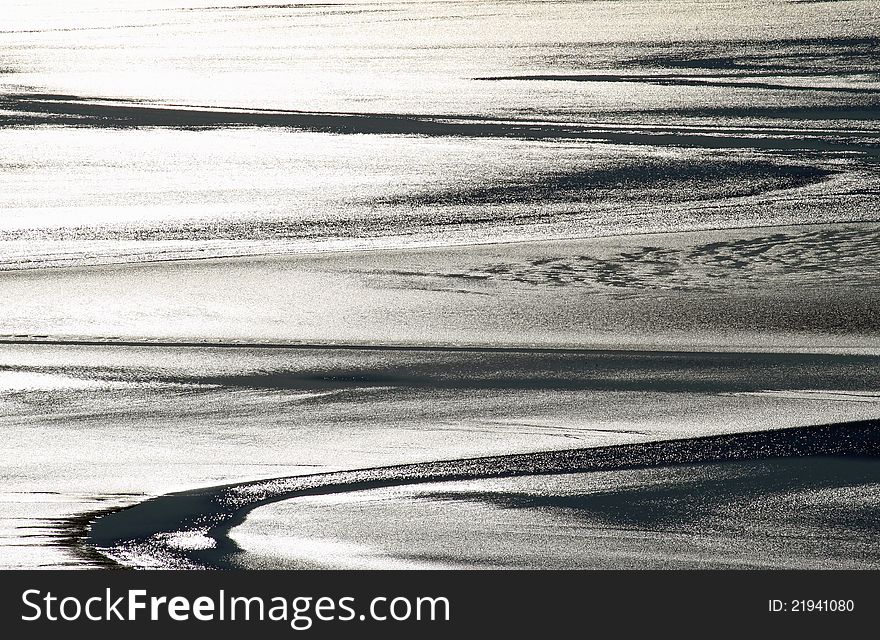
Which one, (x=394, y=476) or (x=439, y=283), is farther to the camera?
(x=439, y=283)

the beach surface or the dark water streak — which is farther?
the beach surface

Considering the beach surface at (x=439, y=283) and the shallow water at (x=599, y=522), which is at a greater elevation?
the beach surface at (x=439, y=283)

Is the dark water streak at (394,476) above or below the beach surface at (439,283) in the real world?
below

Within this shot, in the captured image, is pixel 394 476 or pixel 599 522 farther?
pixel 394 476

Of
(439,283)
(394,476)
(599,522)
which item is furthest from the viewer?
(439,283)

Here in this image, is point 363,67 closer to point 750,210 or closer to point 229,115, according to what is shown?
point 229,115

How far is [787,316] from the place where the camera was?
15.1 feet

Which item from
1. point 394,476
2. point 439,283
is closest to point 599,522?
point 394,476

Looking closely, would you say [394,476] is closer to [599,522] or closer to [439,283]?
[599,522]

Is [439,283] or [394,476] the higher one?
[439,283]

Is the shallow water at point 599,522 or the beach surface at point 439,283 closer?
the shallow water at point 599,522

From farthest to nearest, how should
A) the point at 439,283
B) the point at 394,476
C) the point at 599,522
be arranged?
the point at 439,283
the point at 394,476
the point at 599,522

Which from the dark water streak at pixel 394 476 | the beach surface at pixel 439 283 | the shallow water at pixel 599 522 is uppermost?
the beach surface at pixel 439 283

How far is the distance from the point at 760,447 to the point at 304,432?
3.28ft
